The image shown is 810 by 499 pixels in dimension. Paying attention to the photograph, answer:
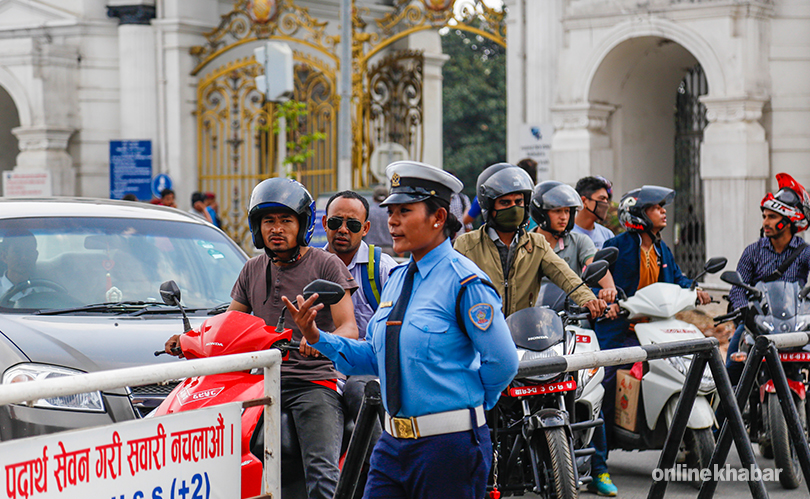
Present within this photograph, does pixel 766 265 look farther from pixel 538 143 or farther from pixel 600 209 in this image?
pixel 538 143

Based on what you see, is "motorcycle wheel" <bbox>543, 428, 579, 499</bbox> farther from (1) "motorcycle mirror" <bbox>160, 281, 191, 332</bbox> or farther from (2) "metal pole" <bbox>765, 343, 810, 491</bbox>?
(1) "motorcycle mirror" <bbox>160, 281, 191, 332</bbox>

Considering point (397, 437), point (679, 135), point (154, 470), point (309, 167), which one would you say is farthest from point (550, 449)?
point (309, 167)

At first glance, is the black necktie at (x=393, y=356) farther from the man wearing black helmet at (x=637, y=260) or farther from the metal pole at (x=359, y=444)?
the man wearing black helmet at (x=637, y=260)

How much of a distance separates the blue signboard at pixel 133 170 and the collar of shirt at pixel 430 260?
54.0 ft

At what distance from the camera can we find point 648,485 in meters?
6.26

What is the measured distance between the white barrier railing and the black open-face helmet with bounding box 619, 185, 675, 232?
340 cm

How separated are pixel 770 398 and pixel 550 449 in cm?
209

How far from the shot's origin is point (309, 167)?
20.4 meters

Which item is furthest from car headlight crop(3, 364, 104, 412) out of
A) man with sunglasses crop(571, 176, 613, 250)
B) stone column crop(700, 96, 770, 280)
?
stone column crop(700, 96, 770, 280)

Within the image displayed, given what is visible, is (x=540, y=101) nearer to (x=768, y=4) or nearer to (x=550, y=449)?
(x=768, y=4)

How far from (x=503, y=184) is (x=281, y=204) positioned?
4.27 feet

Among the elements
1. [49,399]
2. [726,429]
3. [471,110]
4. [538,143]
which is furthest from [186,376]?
[471,110]

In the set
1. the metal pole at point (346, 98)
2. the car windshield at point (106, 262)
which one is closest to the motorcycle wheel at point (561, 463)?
the car windshield at point (106, 262)

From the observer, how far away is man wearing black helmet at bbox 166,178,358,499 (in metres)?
4.18
